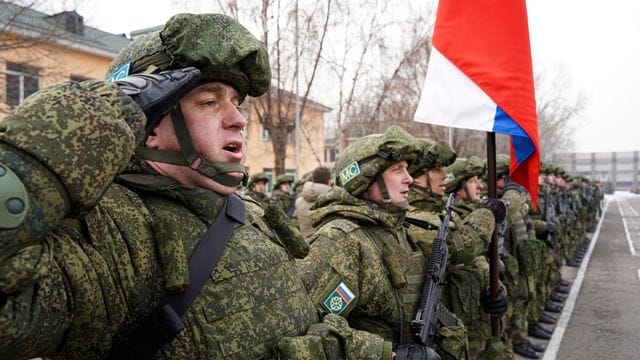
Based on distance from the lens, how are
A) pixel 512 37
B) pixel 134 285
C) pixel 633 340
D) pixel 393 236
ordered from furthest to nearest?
pixel 633 340 → pixel 512 37 → pixel 393 236 → pixel 134 285

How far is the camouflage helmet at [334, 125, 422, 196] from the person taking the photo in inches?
121

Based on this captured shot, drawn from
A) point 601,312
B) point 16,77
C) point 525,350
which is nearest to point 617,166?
point 601,312

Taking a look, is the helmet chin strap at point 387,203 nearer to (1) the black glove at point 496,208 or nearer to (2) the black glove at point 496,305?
(1) the black glove at point 496,208

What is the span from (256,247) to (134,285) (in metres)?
0.42

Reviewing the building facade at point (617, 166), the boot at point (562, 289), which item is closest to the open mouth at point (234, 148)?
the boot at point (562, 289)

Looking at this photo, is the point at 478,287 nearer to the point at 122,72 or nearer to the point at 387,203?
the point at 387,203

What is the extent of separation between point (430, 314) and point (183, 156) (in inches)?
69.9

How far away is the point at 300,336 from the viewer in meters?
1.46

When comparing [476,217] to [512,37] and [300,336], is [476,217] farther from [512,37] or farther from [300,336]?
[300,336]

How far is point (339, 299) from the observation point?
2.44 metres

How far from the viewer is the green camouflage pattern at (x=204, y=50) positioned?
141cm

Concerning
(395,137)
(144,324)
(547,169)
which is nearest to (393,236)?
(395,137)

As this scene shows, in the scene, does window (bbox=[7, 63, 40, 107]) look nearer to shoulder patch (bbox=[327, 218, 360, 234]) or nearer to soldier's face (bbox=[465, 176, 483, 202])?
soldier's face (bbox=[465, 176, 483, 202])

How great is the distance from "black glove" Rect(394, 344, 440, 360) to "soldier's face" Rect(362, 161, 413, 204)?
96cm
